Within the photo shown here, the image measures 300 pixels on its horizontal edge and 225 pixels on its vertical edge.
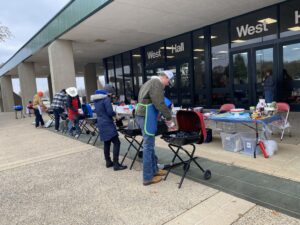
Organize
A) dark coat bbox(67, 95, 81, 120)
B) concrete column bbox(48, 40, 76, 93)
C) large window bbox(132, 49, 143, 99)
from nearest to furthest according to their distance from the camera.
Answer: dark coat bbox(67, 95, 81, 120) → concrete column bbox(48, 40, 76, 93) → large window bbox(132, 49, 143, 99)

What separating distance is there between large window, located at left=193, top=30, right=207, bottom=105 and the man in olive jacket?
24.7 ft

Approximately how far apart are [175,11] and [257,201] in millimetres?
6739

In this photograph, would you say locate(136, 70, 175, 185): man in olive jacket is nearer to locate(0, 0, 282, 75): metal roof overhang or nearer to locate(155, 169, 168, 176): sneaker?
locate(155, 169, 168, 176): sneaker

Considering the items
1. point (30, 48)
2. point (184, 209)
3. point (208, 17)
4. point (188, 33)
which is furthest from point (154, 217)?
point (30, 48)

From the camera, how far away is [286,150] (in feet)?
14.3

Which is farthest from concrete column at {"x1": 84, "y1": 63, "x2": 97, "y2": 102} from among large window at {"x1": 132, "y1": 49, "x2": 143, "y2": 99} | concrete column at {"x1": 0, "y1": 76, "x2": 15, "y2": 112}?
concrete column at {"x1": 0, "y1": 76, "x2": 15, "y2": 112}

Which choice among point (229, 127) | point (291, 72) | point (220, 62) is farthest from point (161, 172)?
point (220, 62)

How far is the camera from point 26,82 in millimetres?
16062

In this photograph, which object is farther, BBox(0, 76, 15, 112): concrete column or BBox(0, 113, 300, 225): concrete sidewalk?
BBox(0, 76, 15, 112): concrete column

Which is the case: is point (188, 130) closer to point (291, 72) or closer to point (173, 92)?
point (291, 72)

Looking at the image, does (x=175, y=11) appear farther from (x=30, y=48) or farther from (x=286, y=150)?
(x=30, y=48)

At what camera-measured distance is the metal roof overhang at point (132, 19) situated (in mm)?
7352

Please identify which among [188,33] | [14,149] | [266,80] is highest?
[188,33]

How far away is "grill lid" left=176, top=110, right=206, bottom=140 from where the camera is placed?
3.39 metres
